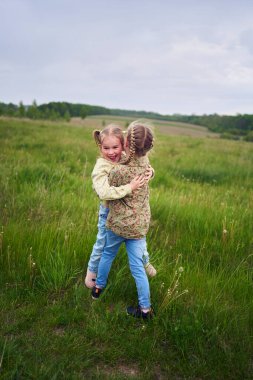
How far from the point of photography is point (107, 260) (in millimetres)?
2662

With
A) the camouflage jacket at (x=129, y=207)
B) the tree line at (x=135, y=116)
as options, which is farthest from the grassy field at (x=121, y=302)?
the tree line at (x=135, y=116)

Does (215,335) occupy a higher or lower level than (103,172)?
lower

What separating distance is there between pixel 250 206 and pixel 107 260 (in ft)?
10.9

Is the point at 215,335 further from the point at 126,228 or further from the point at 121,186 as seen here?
the point at 121,186

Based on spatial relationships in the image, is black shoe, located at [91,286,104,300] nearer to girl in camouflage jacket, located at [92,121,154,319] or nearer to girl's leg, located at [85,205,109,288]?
girl's leg, located at [85,205,109,288]

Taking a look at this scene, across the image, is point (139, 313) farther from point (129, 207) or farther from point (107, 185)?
point (107, 185)

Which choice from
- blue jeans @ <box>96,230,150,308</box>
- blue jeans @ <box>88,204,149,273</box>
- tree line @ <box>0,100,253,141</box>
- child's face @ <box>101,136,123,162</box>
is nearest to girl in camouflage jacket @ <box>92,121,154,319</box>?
blue jeans @ <box>96,230,150,308</box>

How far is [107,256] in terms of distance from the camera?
2658mm

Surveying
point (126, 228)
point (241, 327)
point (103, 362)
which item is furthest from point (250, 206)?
point (103, 362)

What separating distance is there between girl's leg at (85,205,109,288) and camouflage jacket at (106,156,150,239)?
34 cm

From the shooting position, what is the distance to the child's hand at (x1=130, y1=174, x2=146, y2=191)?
2.31 m

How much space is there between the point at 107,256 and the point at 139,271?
35 centimetres

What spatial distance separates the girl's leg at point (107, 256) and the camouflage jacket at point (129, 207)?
0.15 meters

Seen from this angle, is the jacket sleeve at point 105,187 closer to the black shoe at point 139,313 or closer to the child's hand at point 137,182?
the child's hand at point 137,182
